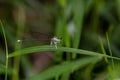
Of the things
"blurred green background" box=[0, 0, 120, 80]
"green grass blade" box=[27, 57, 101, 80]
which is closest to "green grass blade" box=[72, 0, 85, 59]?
"blurred green background" box=[0, 0, 120, 80]

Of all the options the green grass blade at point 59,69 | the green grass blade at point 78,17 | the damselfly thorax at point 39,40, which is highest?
the green grass blade at point 78,17

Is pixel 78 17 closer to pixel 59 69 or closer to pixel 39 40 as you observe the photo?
pixel 39 40

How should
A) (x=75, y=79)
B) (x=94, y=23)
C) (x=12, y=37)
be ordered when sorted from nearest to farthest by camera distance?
(x=75, y=79), (x=12, y=37), (x=94, y=23)

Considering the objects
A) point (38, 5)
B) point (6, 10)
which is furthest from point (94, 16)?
point (6, 10)

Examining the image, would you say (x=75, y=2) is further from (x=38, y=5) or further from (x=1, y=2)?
(x=1, y=2)

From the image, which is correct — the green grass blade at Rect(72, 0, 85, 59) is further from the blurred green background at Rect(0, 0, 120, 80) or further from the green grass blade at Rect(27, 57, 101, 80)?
the green grass blade at Rect(27, 57, 101, 80)

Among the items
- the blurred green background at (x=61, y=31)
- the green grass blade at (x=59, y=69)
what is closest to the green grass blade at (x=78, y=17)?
the blurred green background at (x=61, y=31)

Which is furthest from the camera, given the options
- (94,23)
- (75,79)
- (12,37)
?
(94,23)

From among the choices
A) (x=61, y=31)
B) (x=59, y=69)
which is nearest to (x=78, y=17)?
(x=61, y=31)

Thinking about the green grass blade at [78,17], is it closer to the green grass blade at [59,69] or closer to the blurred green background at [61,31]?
the blurred green background at [61,31]
